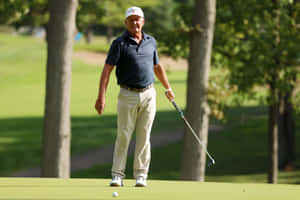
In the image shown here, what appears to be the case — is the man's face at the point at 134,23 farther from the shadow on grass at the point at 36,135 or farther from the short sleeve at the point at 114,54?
the shadow on grass at the point at 36,135

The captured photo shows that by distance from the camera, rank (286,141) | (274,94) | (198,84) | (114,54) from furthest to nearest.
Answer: (286,141) < (274,94) < (198,84) < (114,54)

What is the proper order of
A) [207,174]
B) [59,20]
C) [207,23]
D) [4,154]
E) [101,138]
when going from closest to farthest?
[59,20] < [207,23] < [207,174] < [4,154] < [101,138]

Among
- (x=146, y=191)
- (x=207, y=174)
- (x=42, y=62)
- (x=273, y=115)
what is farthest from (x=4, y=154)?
(x=42, y=62)

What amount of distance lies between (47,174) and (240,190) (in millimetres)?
4284

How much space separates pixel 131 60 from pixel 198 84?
4.30m

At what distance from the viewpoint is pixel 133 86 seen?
246 inches

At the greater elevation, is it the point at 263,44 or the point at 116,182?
the point at 263,44

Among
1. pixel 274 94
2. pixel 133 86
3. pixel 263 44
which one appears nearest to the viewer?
pixel 133 86

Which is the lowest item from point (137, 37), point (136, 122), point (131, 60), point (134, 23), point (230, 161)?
point (230, 161)

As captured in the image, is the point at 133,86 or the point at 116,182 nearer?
the point at 133,86

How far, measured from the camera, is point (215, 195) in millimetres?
5797

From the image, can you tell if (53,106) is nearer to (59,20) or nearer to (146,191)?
(59,20)

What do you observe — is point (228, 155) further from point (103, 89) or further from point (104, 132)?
point (103, 89)

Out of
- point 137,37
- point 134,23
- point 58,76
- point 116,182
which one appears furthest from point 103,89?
point 58,76
